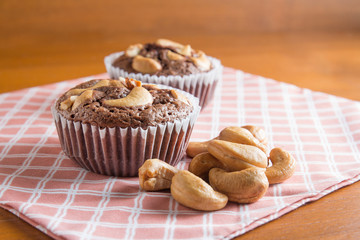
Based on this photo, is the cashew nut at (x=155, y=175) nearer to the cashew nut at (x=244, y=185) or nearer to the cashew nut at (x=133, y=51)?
the cashew nut at (x=244, y=185)

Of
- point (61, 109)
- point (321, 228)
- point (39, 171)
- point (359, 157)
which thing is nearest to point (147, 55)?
point (61, 109)

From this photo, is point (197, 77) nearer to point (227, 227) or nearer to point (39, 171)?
point (39, 171)

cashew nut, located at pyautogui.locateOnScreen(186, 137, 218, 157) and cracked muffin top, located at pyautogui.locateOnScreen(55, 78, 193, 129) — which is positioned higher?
cracked muffin top, located at pyautogui.locateOnScreen(55, 78, 193, 129)

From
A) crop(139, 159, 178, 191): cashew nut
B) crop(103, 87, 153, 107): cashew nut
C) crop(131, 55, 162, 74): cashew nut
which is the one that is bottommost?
crop(139, 159, 178, 191): cashew nut

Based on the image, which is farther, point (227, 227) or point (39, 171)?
point (39, 171)

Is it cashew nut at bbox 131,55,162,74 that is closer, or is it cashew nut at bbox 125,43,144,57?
cashew nut at bbox 131,55,162,74

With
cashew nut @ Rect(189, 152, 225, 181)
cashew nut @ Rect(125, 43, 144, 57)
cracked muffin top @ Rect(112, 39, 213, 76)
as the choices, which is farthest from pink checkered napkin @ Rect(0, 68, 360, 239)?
cashew nut @ Rect(125, 43, 144, 57)

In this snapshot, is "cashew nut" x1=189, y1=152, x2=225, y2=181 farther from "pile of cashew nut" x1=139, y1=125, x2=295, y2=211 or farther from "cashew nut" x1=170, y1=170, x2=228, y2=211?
"cashew nut" x1=170, y1=170, x2=228, y2=211

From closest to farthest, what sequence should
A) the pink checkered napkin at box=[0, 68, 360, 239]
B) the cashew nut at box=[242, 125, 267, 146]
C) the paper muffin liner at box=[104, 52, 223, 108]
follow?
the pink checkered napkin at box=[0, 68, 360, 239] < the cashew nut at box=[242, 125, 267, 146] < the paper muffin liner at box=[104, 52, 223, 108]

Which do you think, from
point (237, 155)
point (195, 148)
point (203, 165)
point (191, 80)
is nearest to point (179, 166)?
point (195, 148)
